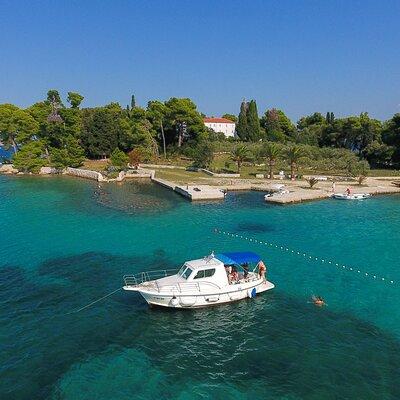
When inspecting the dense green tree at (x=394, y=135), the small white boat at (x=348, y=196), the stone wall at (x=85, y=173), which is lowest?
the small white boat at (x=348, y=196)

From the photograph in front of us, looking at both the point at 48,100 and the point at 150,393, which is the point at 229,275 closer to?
the point at 150,393

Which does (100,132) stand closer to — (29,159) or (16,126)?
(16,126)

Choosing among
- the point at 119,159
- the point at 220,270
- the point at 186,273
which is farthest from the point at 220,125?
the point at 186,273

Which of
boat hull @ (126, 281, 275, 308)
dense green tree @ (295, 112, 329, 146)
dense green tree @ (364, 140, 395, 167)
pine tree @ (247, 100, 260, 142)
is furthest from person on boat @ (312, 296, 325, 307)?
pine tree @ (247, 100, 260, 142)

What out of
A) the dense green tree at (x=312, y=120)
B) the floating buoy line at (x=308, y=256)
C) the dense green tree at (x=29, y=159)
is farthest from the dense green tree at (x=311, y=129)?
the floating buoy line at (x=308, y=256)

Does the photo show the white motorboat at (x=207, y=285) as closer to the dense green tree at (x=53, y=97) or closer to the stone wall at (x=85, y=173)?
the stone wall at (x=85, y=173)

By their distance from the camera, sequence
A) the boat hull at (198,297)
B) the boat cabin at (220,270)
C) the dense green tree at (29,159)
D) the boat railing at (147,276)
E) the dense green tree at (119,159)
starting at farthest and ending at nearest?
the dense green tree at (29,159) < the dense green tree at (119,159) < the boat railing at (147,276) < the boat cabin at (220,270) < the boat hull at (198,297)

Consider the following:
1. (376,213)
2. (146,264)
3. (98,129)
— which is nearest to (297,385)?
(146,264)
